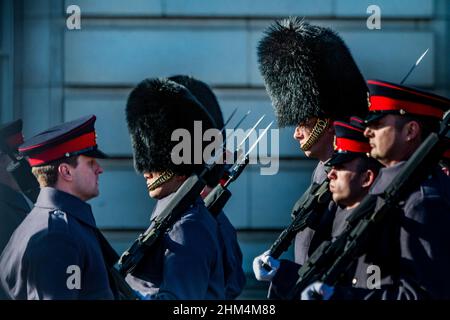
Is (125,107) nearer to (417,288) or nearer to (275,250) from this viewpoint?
(275,250)

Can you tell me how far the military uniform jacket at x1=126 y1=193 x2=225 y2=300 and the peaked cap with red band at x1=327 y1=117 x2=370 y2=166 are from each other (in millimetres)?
646

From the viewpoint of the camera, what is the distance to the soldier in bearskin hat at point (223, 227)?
6.34 meters

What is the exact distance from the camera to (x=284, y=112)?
6.61 metres

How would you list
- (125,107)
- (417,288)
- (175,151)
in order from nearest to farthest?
(417,288) < (175,151) < (125,107)

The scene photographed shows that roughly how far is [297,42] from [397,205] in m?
1.48

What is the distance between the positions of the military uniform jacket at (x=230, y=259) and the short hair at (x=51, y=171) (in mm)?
1110

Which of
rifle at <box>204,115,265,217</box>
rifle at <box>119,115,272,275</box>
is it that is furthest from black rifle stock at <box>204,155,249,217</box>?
rifle at <box>119,115,272,275</box>

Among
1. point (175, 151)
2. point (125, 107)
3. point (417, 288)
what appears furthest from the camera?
point (125, 107)

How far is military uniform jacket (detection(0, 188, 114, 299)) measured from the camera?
5125 millimetres

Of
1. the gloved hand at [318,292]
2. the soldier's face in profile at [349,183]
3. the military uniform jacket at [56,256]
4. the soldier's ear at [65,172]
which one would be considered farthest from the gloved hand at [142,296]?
the soldier's face in profile at [349,183]

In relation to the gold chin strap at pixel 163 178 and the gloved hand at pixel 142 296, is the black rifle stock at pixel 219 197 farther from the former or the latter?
the gloved hand at pixel 142 296

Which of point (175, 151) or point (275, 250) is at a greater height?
point (175, 151)
